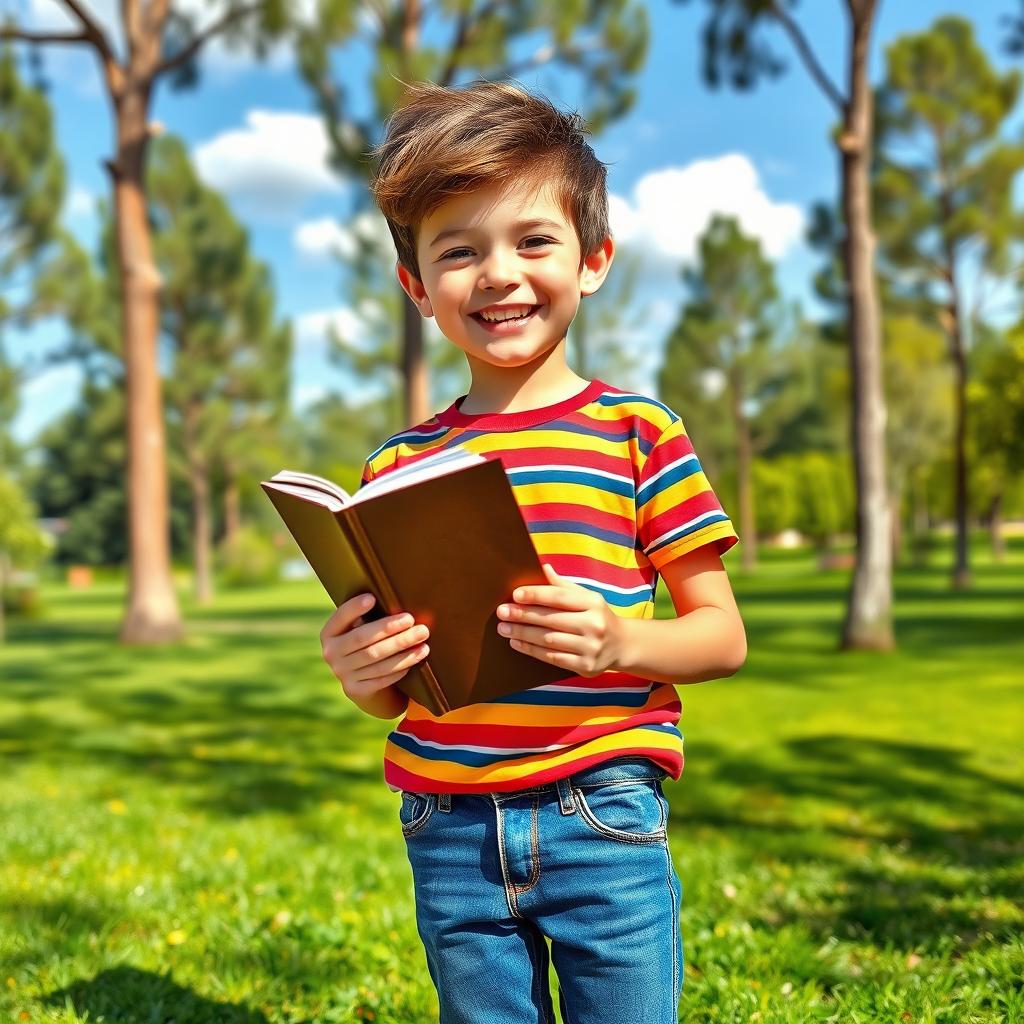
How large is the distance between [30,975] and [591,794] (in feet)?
7.28

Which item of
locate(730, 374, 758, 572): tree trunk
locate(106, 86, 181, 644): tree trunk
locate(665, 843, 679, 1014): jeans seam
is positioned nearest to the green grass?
locate(665, 843, 679, 1014): jeans seam

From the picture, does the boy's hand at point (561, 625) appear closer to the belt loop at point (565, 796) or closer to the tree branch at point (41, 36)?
the belt loop at point (565, 796)

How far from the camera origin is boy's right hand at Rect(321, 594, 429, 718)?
5.24 feet

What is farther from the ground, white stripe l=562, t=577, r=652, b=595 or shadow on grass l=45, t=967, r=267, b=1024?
white stripe l=562, t=577, r=652, b=595

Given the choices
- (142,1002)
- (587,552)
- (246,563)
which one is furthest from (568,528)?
(246,563)

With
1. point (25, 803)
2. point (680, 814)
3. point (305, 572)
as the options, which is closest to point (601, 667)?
point (680, 814)

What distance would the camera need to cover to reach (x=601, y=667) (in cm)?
154

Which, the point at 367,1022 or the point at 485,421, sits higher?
the point at 485,421

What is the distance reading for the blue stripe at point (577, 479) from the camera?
173 cm

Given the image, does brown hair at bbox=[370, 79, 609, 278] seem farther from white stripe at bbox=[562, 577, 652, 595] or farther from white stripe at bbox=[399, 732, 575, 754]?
white stripe at bbox=[399, 732, 575, 754]

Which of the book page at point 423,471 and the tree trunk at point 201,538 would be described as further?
the tree trunk at point 201,538

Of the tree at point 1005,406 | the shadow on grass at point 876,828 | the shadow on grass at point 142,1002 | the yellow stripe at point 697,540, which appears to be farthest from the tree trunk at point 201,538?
the yellow stripe at point 697,540

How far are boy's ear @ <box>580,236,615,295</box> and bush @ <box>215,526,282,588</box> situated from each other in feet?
122

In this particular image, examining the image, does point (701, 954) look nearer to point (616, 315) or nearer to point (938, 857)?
point (938, 857)
